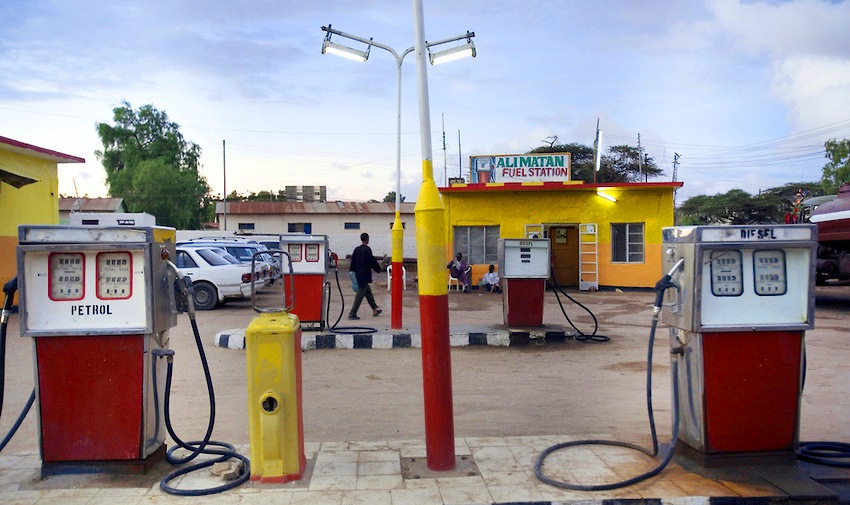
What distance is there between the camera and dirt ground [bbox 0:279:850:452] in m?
6.02

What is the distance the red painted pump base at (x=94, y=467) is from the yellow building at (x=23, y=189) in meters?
11.3

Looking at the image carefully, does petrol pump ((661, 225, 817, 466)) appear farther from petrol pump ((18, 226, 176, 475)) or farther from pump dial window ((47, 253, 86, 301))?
pump dial window ((47, 253, 86, 301))

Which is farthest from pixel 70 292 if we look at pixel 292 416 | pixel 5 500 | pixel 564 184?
pixel 564 184

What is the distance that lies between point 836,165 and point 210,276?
120ft

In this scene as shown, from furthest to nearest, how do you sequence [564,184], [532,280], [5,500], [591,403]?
[564,184]
[532,280]
[591,403]
[5,500]

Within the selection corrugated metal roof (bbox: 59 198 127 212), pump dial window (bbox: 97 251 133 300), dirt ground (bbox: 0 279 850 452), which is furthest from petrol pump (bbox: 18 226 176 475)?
corrugated metal roof (bbox: 59 198 127 212)

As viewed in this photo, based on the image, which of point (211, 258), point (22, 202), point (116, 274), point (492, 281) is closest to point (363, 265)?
point (211, 258)

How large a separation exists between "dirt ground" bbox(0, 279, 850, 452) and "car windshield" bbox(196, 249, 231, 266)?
13.5ft

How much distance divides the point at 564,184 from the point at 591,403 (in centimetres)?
1509

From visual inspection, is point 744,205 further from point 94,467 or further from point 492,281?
point 94,467

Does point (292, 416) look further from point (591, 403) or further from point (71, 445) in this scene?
point (591, 403)

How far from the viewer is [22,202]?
1552 cm

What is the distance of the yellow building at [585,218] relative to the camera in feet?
70.3

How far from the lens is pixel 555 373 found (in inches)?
335
